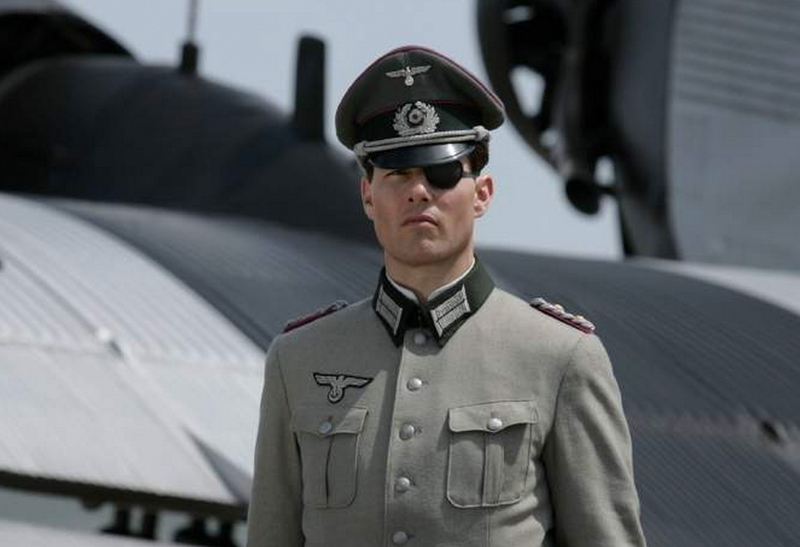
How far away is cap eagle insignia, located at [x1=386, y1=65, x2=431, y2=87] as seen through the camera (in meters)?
4.64

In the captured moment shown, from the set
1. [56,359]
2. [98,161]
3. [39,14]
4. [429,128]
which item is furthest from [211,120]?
[429,128]

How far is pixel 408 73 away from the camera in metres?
4.65

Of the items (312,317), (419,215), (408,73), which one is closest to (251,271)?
(312,317)

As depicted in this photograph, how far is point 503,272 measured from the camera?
16.5m

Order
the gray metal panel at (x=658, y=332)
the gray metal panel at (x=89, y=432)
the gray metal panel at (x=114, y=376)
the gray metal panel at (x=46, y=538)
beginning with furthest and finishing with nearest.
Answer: the gray metal panel at (x=658, y=332)
the gray metal panel at (x=114, y=376)
the gray metal panel at (x=89, y=432)
the gray metal panel at (x=46, y=538)

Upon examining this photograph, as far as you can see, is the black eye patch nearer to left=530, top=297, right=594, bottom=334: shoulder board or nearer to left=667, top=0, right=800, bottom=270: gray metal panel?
left=530, top=297, right=594, bottom=334: shoulder board

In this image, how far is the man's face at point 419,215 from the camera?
444 cm

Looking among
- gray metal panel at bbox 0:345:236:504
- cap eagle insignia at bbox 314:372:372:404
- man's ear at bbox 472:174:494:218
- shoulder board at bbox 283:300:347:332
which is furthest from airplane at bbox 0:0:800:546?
man's ear at bbox 472:174:494:218

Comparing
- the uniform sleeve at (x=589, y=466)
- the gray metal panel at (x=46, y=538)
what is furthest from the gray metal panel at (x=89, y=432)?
the uniform sleeve at (x=589, y=466)

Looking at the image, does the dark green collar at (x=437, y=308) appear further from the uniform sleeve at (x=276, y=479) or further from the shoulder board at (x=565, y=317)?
the uniform sleeve at (x=276, y=479)

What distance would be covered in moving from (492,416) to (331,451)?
36cm

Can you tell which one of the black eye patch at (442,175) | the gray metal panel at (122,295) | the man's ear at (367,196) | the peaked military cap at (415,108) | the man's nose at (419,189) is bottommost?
the gray metal panel at (122,295)

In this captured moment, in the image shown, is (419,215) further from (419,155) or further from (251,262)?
(251,262)

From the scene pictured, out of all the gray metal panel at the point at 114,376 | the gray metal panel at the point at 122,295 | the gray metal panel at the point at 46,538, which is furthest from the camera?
the gray metal panel at the point at 122,295
